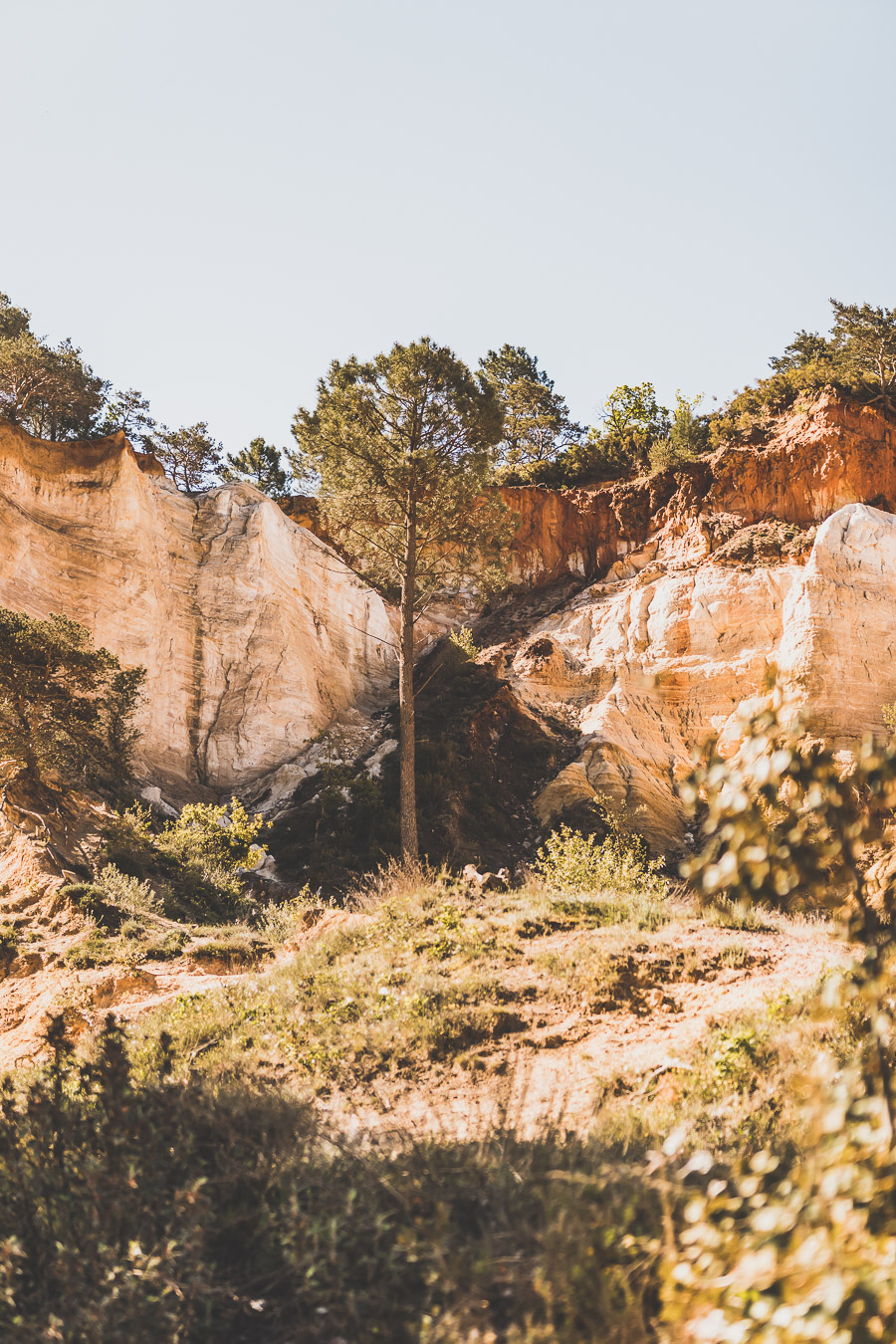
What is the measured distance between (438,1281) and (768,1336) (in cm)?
150

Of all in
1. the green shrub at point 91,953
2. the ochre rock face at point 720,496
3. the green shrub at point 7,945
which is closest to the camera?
the green shrub at point 91,953

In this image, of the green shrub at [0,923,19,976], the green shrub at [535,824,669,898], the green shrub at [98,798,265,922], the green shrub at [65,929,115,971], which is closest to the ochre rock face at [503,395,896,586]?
the green shrub at [98,798,265,922]

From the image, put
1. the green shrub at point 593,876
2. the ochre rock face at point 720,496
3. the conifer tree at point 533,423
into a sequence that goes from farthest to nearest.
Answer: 1. the conifer tree at point 533,423
2. the ochre rock face at point 720,496
3. the green shrub at point 593,876

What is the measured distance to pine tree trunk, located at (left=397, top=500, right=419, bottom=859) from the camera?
18188 millimetres

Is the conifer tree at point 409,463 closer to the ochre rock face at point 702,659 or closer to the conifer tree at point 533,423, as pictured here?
the ochre rock face at point 702,659

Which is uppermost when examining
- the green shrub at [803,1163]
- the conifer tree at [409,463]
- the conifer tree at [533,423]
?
the conifer tree at [533,423]

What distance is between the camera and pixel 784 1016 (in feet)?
22.0

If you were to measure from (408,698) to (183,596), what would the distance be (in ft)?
43.0

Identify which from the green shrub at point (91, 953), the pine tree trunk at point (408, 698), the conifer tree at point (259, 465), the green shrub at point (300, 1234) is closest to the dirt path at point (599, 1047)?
the green shrub at point (300, 1234)

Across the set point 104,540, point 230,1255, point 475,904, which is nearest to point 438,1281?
point 230,1255

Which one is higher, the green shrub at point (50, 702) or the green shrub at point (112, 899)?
the green shrub at point (50, 702)

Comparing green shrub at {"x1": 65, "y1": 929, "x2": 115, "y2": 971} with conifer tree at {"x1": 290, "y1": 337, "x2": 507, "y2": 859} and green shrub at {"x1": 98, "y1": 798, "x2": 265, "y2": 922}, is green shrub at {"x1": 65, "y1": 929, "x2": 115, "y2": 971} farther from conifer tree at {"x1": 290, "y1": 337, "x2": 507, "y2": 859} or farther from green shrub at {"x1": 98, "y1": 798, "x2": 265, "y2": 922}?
conifer tree at {"x1": 290, "y1": 337, "x2": 507, "y2": 859}

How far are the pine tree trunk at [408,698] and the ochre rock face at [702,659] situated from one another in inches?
230

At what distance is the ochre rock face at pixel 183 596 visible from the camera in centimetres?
2636
